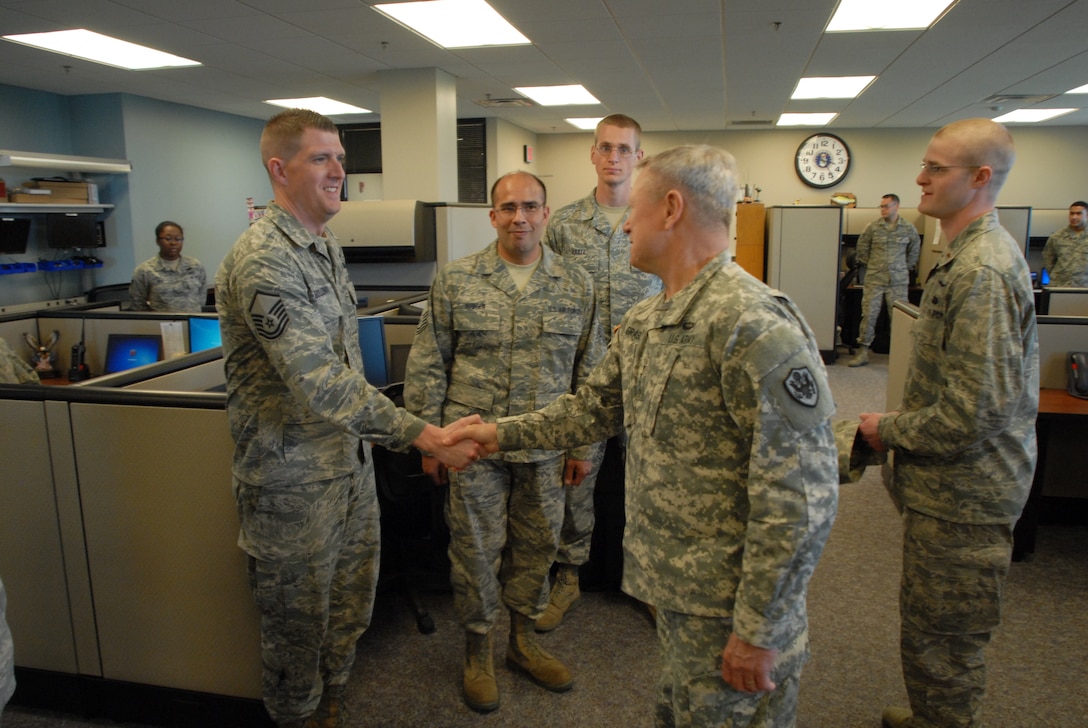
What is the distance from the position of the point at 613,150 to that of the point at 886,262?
18.8 feet

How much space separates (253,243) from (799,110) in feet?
27.1

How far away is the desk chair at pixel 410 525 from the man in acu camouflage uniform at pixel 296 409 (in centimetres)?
78

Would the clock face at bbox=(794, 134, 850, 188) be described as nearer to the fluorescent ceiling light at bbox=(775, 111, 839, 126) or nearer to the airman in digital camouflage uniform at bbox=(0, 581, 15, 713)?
the fluorescent ceiling light at bbox=(775, 111, 839, 126)

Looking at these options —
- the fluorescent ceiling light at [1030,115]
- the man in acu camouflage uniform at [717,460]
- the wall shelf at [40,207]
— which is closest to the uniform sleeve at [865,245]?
the fluorescent ceiling light at [1030,115]

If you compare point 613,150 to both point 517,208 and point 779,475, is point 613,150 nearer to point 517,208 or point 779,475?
point 517,208

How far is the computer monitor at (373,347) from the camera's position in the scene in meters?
2.93

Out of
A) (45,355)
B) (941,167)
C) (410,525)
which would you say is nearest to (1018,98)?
(941,167)

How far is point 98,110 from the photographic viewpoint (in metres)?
7.17

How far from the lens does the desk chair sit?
2658 millimetres

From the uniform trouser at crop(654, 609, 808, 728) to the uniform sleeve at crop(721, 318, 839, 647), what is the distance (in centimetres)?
10

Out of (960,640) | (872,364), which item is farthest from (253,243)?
(872,364)

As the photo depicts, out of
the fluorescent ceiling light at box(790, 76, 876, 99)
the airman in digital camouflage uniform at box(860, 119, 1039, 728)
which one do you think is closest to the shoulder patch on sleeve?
the airman in digital camouflage uniform at box(860, 119, 1039, 728)

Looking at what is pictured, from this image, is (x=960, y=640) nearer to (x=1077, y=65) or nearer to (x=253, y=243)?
(x=253, y=243)

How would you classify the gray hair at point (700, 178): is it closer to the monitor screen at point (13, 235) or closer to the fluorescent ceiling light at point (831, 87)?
the fluorescent ceiling light at point (831, 87)
